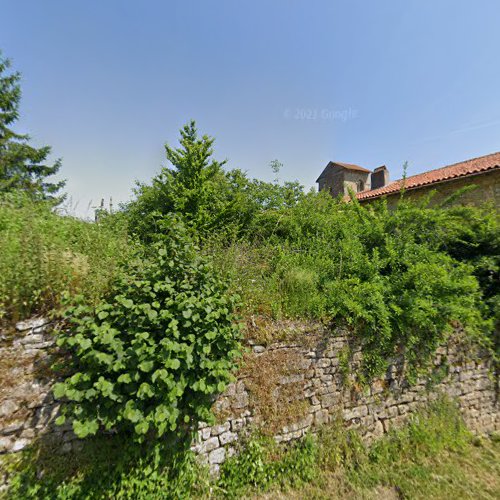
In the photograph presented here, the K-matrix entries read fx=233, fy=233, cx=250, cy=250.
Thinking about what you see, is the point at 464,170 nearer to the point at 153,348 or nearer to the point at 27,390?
the point at 153,348

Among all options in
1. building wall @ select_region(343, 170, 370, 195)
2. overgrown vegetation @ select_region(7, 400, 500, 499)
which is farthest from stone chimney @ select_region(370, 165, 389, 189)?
overgrown vegetation @ select_region(7, 400, 500, 499)

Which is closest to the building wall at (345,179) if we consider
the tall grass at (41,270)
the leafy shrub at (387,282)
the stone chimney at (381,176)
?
the stone chimney at (381,176)

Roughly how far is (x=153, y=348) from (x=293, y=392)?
2.18m

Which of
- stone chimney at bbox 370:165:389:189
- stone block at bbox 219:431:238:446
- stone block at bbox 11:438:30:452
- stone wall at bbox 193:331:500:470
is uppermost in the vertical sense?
stone chimney at bbox 370:165:389:189

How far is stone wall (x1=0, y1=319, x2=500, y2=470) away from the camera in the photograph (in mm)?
2260

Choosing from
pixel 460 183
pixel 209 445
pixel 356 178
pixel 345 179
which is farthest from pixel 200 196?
pixel 356 178

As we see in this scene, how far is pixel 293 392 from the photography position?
130 inches

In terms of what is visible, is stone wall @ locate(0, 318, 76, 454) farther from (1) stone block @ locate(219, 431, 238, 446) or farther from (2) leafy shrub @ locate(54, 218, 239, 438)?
(1) stone block @ locate(219, 431, 238, 446)

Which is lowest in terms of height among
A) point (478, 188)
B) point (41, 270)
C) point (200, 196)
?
point (41, 270)

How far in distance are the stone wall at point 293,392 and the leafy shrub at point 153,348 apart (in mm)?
328

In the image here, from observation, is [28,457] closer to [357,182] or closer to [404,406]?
[404,406]

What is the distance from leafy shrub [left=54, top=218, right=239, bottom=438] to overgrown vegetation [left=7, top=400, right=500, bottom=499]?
0.39m

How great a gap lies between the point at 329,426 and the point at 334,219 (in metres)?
4.50

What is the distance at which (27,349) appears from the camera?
2361 mm
